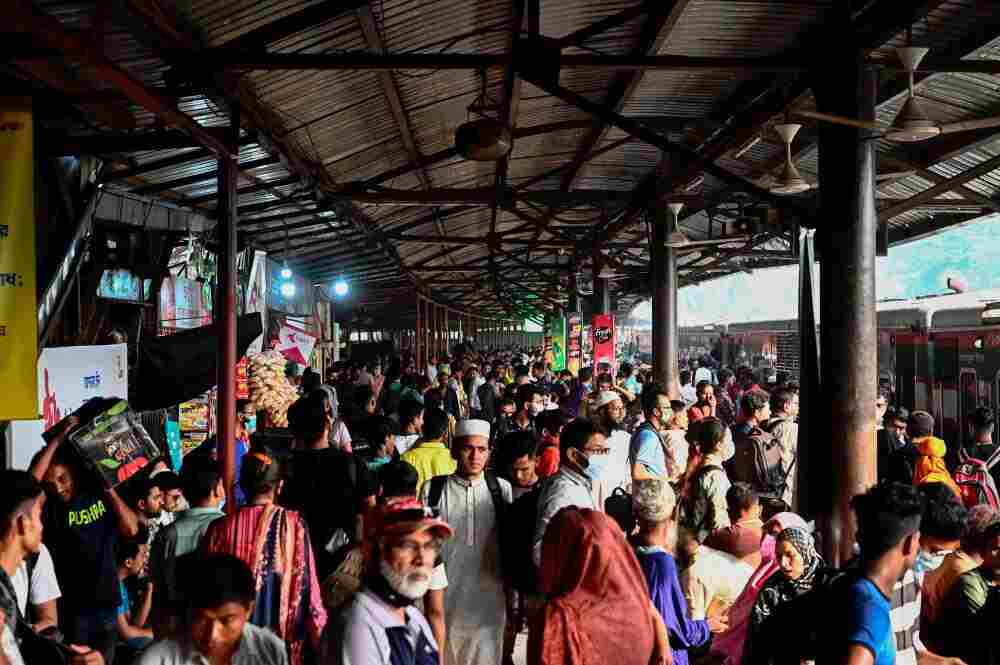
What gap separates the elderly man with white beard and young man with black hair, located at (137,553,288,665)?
33 centimetres

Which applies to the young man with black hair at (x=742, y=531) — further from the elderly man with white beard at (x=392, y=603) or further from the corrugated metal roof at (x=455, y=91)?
the corrugated metal roof at (x=455, y=91)

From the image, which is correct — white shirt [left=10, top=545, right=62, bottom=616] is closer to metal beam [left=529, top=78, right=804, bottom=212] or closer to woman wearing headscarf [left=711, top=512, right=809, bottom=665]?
woman wearing headscarf [left=711, top=512, right=809, bottom=665]

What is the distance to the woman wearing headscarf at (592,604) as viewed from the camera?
3.14 m

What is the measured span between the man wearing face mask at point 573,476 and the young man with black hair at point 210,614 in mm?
1905

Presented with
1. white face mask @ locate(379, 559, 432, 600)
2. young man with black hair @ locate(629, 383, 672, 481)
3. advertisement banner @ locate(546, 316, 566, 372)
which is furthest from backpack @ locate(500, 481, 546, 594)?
advertisement banner @ locate(546, 316, 566, 372)

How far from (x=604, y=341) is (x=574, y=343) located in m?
3.16

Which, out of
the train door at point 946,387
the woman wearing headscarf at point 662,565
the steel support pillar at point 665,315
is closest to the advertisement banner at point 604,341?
the steel support pillar at point 665,315

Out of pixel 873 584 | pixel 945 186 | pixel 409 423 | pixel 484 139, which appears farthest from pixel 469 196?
pixel 873 584

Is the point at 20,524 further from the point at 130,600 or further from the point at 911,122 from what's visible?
the point at 911,122

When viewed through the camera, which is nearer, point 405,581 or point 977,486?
point 405,581

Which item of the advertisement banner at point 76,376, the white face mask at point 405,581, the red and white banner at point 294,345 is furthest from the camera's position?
the red and white banner at point 294,345

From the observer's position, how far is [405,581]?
299cm

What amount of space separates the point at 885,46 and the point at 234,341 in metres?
5.52

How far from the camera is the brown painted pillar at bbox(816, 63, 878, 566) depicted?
21.3 ft
